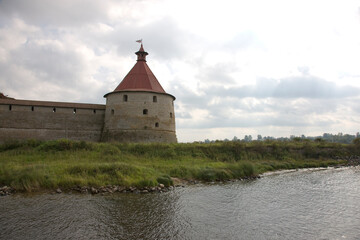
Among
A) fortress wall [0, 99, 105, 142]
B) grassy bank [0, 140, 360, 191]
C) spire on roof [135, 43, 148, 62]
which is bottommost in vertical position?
grassy bank [0, 140, 360, 191]

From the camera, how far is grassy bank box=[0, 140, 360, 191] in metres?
11.2

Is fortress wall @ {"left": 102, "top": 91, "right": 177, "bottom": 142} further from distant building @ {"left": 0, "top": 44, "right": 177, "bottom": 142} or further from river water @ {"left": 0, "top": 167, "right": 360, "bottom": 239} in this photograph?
river water @ {"left": 0, "top": 167, "right": 360, "bottom": 239}

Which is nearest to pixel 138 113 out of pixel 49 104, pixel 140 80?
pixel 140 80

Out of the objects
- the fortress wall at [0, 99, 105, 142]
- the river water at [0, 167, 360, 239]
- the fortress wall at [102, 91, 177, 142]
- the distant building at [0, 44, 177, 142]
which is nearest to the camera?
the river water at [0, 167, 360, 239]

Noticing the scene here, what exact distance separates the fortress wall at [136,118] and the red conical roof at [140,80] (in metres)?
0.59

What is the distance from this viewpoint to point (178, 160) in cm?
1686

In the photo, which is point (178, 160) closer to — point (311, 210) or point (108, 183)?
point (108, 183)

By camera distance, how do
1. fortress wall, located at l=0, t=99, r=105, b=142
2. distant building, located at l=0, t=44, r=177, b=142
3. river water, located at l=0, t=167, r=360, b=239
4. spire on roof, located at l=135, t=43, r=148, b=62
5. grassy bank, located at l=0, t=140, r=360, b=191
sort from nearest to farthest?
1. river water, located at l=0, t=167, r=360, b=239
2. grassy bank, located at l=0, t=140, r=360, b=191
3. fortress wall, located at l=0, t=99, r=105, b=142
4. distant building, located at l=0, t=44, r=177, b=142
5. spire on roof, located at l=135, t=43, r=148, b=62

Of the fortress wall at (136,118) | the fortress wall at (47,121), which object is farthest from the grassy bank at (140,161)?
the fortress wall at (136,118)

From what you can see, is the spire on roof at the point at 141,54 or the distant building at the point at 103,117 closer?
the distant building at the point at 103,117

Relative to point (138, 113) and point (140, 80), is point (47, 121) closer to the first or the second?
point (138, 113)

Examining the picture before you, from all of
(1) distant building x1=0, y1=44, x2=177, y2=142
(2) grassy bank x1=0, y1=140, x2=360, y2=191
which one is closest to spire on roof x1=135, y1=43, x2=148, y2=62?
(1) distant building x1=0, y1=44, x2=177, y2=142

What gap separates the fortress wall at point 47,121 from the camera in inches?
816

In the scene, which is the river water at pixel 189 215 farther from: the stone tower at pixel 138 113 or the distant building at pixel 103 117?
the distant building at pixel 103 117
